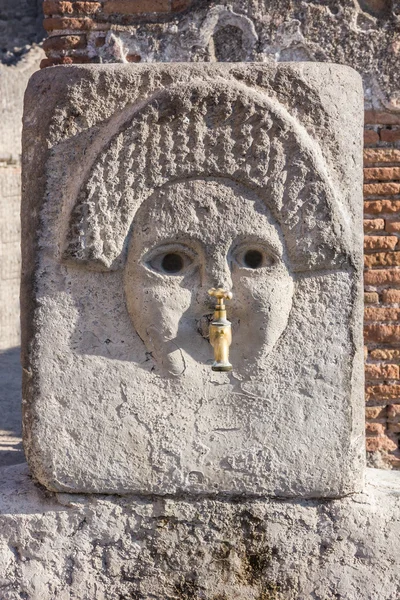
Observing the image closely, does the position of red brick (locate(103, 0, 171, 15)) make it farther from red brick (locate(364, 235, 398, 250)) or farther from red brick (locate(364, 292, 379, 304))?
red brick (locate(364, 292, 379, 304))

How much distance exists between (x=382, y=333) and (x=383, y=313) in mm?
88

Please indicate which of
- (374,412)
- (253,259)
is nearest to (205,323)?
(253,259)

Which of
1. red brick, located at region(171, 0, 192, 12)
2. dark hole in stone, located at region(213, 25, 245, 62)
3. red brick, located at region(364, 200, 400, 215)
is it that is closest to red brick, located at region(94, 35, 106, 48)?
red brick, located at region(171, 0, 192, 12)

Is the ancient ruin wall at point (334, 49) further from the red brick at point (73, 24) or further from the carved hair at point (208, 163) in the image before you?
the carved hair at point (208, 163)

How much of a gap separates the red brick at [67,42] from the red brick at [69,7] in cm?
10

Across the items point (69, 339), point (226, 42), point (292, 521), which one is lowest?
point (292, 521)

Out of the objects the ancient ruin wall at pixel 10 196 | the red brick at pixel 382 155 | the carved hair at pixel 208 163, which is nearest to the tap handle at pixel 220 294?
the carved hair at pixel 208 163

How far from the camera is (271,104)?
2.58m

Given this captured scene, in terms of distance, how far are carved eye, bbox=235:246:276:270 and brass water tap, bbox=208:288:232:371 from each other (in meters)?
0.13

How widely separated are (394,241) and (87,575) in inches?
78.2

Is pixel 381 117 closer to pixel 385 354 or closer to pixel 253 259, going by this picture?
pixel 385 354

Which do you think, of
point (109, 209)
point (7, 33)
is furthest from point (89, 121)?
point (7, 33)

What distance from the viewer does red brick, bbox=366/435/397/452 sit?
13.2ft

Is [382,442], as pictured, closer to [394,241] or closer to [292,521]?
[394,241]
